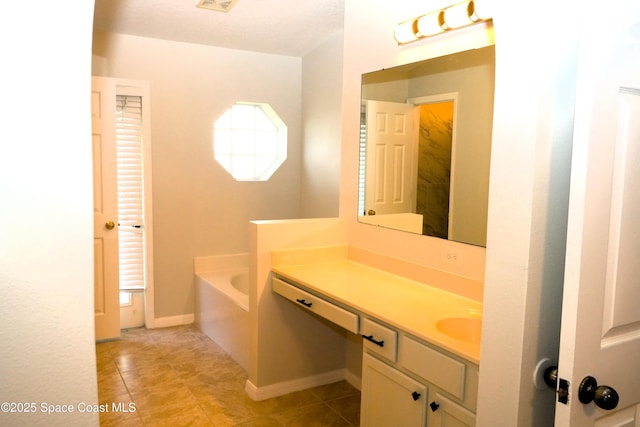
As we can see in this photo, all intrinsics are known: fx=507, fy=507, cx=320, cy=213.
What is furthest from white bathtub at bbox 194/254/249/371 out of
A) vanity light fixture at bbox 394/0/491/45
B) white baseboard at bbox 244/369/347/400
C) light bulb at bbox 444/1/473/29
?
light bulb at bbox 444/1/473/29

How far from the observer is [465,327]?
211 centimetres

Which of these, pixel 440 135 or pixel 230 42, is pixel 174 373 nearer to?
pixel 440 135

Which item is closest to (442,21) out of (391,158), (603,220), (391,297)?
(391,158)

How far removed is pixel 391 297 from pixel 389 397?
17.6 inches

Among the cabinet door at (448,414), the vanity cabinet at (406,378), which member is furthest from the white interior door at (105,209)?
the cabinet door at (448,414)

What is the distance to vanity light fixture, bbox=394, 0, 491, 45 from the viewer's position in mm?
2162

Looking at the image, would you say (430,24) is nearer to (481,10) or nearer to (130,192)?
(481,10)

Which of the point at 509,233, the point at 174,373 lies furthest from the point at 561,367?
the point at 174,373

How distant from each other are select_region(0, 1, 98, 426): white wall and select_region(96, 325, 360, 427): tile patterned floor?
190 centimetres

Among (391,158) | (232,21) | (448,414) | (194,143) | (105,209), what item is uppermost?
(232,21)

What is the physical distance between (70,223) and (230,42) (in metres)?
3.46

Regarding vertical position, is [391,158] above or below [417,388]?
above

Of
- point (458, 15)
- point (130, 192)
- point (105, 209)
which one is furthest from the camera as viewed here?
point (130, 192)

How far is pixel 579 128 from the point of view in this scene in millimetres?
1162
